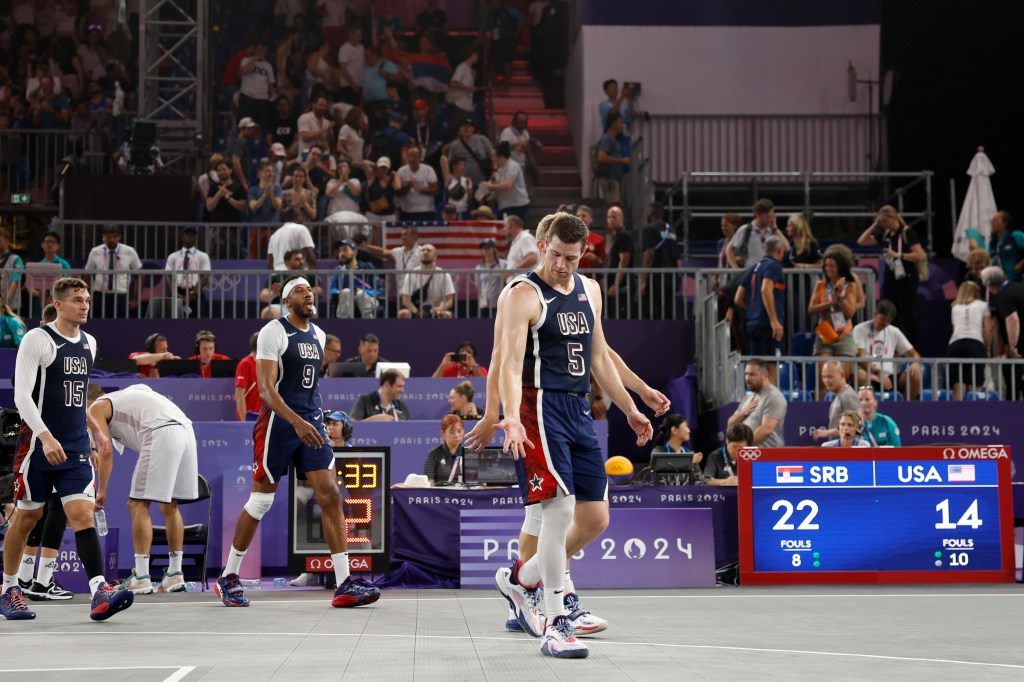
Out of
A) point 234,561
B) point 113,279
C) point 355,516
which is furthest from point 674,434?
point 113,279

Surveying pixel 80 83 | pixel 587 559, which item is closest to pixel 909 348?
pixel 587 559

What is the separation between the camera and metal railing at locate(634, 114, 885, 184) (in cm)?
2158

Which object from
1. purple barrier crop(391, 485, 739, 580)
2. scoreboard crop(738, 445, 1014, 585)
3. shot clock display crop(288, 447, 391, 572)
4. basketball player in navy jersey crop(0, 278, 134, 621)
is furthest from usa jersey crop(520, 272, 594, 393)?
scoreboard crop(738, 445, 1014, 585)

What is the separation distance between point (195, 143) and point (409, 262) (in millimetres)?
5325

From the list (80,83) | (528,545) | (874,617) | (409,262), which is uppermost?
(80,83)

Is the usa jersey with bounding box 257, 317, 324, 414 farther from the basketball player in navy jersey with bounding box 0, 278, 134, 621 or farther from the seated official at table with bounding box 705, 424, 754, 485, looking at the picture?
the seated official at table with bounding box 705, 424, 754, 485

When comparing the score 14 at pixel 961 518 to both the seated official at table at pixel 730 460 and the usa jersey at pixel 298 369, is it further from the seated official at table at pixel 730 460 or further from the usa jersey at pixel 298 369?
the usa jersey at pixel 298 369

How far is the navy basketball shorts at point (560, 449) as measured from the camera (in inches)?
248

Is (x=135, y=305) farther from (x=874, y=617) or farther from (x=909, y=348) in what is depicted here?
(x=874, y=617)

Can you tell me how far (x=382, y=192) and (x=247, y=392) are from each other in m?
6.40

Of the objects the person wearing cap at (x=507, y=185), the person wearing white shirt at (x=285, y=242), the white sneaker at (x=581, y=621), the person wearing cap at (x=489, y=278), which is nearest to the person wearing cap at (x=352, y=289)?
the person wearing white shirt at (x=285, y=242)

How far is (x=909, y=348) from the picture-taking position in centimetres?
1509

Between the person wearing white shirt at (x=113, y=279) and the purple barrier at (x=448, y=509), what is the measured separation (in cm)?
674

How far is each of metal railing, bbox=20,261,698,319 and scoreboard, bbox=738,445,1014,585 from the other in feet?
17.9
